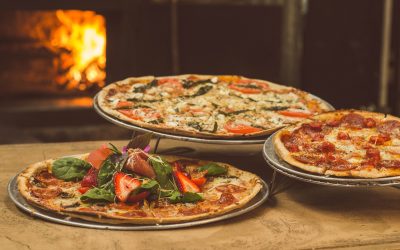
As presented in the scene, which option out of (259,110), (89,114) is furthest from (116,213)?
(89,114)

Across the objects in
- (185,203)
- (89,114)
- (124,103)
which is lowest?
(89,114)

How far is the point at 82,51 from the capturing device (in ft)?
23.3

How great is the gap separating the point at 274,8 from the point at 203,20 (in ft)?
2.31

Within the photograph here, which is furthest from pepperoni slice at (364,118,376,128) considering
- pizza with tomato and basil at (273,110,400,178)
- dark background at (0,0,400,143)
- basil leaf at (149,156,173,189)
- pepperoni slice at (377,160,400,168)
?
dark background at (0,0,400,143)

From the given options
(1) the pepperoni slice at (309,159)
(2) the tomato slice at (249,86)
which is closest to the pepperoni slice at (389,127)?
(1) the pepperoni slice at (309,159)

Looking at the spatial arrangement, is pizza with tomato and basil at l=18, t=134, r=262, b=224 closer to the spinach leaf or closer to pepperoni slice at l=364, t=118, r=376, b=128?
pepperoni slice at l=364, t=118, r=376, b=128

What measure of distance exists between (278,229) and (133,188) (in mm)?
642

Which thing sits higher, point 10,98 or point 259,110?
point 259,110

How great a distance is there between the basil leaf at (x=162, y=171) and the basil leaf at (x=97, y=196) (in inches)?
9.0

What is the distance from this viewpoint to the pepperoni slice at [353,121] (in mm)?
3852

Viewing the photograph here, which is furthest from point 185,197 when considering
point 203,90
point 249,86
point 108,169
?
point 249,86

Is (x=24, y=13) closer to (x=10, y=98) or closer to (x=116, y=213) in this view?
(x=10, y=98)

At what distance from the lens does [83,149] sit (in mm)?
4477

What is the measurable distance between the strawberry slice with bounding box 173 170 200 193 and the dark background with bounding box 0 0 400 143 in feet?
10.9
